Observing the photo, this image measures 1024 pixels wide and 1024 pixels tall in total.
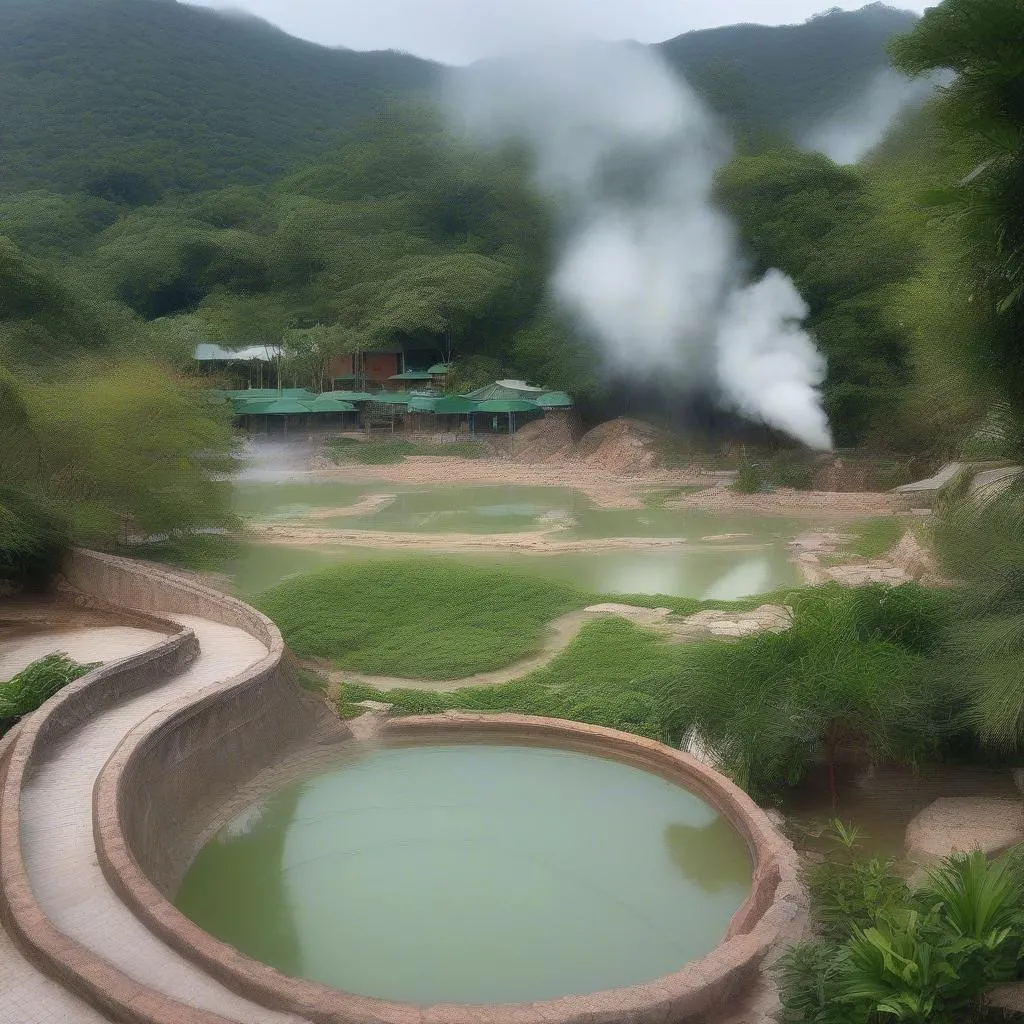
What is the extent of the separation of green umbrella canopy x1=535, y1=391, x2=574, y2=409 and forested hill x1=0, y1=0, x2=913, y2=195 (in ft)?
77.8

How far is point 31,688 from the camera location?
9.49m

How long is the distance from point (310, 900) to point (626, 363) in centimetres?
3394

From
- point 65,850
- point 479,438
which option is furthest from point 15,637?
point 479,438

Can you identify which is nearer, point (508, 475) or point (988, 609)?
point (988, 609)

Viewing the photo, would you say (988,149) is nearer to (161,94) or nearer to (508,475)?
(508,475)

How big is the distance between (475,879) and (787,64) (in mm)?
83467

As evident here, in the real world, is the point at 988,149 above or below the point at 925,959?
above

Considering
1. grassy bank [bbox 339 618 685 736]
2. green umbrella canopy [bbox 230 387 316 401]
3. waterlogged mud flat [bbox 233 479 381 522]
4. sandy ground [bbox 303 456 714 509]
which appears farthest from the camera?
green umbrella canopy [bbox 230 387 316 401]

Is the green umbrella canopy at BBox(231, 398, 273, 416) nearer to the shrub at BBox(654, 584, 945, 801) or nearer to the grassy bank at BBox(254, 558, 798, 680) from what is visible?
the grassy bank at BBox(254, 558, 798, 680)

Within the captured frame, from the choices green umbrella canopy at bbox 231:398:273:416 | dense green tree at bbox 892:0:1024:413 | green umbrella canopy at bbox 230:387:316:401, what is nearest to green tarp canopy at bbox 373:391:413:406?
green umbrella canopy at bbox 230:387:316:401

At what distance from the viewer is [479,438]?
41812mm

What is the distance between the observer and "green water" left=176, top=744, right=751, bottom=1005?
23.1 ft

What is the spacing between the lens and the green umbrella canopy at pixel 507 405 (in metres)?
41.5

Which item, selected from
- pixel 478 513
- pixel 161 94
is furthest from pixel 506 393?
pixel 161 94
